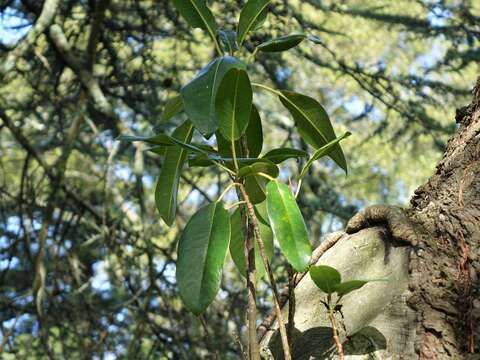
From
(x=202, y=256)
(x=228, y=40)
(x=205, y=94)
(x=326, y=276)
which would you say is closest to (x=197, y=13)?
(x=228, y=40)

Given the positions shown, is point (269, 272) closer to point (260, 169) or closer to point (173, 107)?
point (260, 169)

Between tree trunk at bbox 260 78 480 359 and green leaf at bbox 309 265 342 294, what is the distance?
131 mm

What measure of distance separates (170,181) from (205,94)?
0.92ft

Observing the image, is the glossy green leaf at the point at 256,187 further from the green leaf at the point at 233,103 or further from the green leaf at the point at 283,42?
the green leaf at the point at 283,42

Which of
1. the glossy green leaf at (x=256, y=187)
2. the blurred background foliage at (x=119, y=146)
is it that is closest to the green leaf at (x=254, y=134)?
the glossy green leaf at (x=256, y=187)

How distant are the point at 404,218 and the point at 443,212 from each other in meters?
0.08

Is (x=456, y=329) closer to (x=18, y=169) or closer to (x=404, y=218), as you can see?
(x=404, y=218)

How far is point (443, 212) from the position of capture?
4.78ft

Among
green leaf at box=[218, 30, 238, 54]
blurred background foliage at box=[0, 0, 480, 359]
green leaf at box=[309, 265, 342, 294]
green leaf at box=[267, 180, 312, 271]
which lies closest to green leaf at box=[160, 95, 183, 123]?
green leaf at box=[218, 30, 238, 54]

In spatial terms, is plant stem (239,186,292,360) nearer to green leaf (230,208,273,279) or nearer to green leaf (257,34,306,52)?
green leaf (230,208,273,279)

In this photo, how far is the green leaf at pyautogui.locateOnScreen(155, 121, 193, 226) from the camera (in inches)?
65.2

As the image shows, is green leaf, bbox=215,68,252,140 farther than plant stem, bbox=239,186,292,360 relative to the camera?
Yes

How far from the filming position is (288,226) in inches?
54.0

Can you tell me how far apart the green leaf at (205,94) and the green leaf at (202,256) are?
16 centimetres
